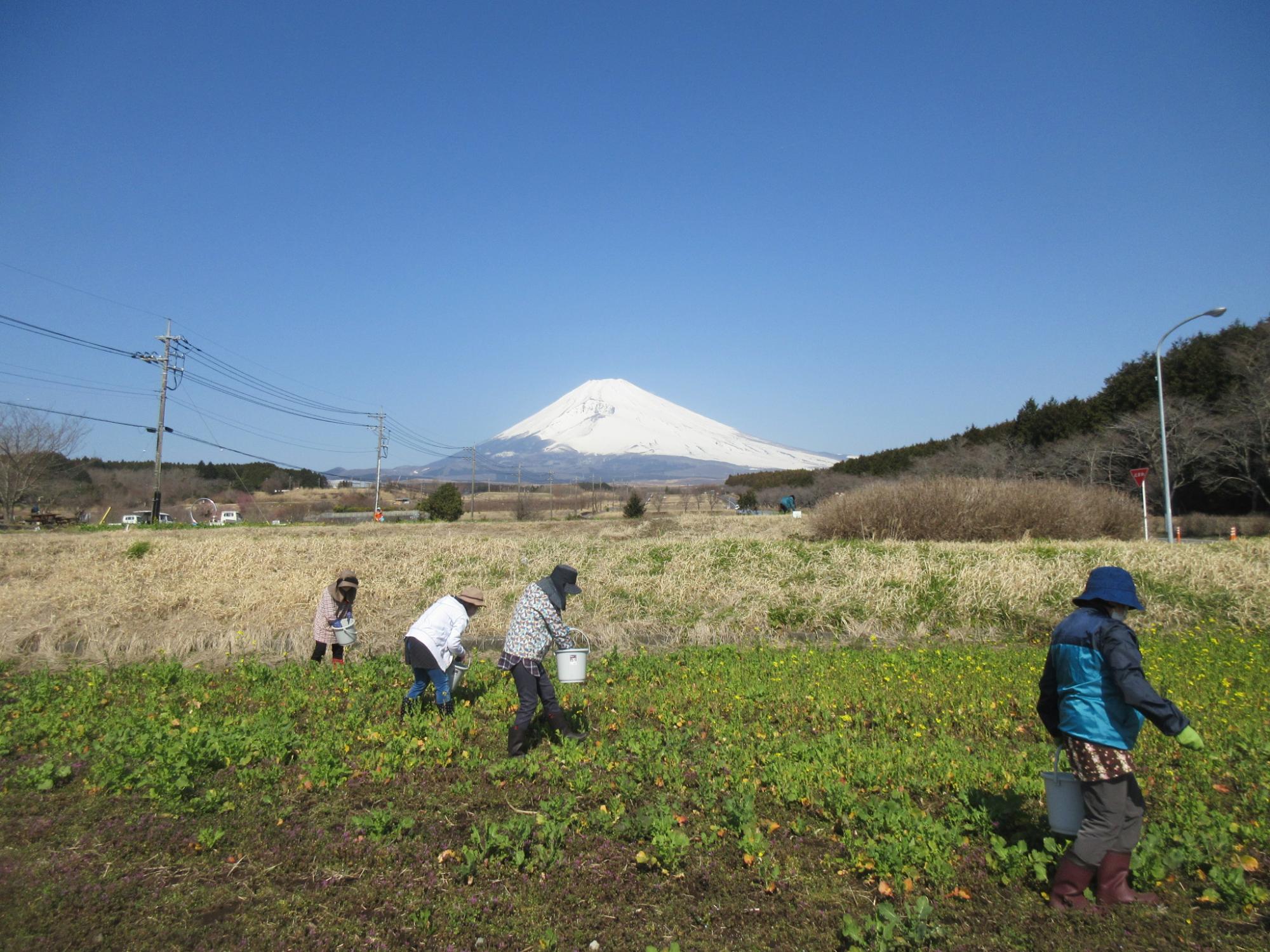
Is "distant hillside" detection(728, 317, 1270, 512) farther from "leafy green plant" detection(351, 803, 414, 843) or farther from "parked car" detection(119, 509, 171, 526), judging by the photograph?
"parked car" detection(119, 509, 171, 526)

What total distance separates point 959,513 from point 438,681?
2307 cm

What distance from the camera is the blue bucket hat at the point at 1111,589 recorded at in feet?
13.6

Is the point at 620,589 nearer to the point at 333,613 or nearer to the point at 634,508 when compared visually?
the point at 333,613

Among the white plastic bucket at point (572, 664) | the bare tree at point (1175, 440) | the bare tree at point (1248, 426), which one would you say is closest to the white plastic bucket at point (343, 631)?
the white plastic bucket at point (572, 664)

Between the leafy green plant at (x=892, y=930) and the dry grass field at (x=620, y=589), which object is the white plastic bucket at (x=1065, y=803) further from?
the dry grass field at (x=620, y=589)

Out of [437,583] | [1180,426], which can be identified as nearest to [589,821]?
[437,583]

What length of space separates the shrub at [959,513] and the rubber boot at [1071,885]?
2309 cm

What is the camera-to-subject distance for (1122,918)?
406cm

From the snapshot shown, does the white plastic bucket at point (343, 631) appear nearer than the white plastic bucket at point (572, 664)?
No

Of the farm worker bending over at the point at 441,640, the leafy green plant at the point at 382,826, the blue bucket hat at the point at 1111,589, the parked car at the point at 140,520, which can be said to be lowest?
the leafy green plant at the point at 382,826

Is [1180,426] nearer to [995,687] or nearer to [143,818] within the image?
[995,687]

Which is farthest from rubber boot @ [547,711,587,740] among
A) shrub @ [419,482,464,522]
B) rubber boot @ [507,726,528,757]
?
shrub @ [419,482,464,522]

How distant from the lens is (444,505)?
176 ft

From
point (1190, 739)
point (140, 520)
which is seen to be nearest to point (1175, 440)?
point (1190, 739)
